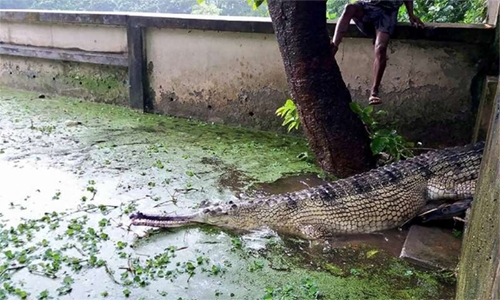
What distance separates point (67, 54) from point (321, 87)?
399 cm

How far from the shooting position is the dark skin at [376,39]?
3.97 meters

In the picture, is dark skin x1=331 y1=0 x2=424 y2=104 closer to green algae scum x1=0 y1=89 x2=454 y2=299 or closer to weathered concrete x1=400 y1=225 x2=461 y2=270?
green algae scum x1=0 y1=89 x2=454 y2=299

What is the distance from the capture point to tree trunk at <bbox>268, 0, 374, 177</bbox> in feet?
11.9

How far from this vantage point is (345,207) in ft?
9.28

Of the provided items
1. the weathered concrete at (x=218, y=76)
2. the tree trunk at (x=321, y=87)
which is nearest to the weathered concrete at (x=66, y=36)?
the weathered concrete at (x=218, y=76)

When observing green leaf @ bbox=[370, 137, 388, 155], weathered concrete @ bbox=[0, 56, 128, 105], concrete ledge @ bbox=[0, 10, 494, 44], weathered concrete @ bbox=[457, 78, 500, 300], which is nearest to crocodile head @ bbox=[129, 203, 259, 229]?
weathered concrete @ bbox=[457, 78, 500, 300]

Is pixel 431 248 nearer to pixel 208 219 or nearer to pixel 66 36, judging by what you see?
pixel 208 219

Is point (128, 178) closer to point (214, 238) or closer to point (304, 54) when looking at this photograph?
point (214, 238)

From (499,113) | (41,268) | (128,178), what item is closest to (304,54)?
(128,178)

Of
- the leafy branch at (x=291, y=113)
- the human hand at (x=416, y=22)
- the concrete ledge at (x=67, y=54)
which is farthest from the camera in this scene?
the concrete ledge at (x=67, y=54)

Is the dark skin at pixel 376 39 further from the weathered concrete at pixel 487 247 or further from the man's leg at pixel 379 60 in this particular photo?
the weathered concrete at pixel 487 247

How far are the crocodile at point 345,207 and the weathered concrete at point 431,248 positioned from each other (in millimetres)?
179

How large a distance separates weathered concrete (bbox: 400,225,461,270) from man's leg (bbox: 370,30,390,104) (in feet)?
5.11

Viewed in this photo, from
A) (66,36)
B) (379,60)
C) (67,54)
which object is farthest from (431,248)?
(66,36)
